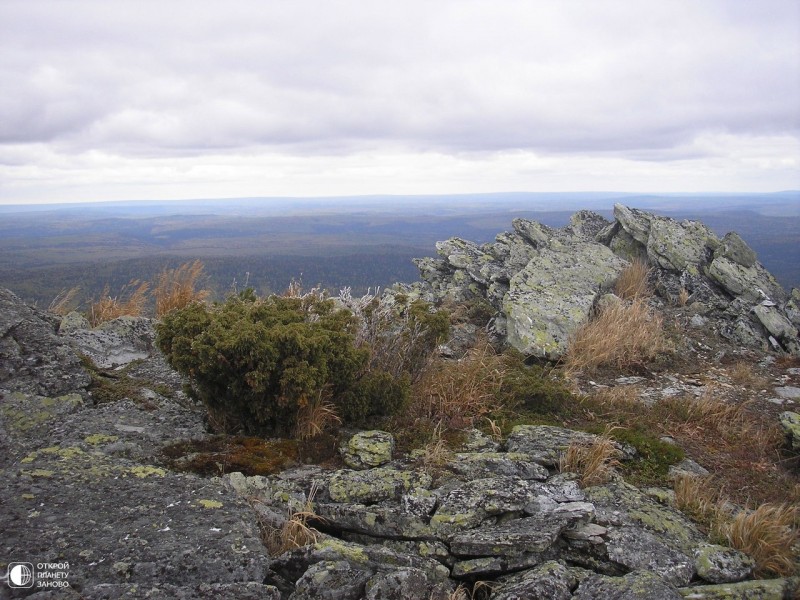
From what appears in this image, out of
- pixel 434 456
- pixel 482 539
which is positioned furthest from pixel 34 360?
pixel 482 539

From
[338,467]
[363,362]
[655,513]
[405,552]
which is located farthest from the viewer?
[363,362]

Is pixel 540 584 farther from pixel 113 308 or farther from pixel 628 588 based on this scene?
pixel 113 308

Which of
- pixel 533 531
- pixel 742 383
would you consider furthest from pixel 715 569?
pixel 742 383

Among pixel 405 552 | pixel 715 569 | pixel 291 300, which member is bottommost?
pixel 715 569

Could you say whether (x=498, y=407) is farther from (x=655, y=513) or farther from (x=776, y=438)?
(x=776, y=438)

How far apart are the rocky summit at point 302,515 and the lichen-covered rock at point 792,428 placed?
0.02 meters

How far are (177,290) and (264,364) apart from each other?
7322 mm

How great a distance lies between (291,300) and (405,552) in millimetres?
3856

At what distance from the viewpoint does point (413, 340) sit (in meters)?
7.29

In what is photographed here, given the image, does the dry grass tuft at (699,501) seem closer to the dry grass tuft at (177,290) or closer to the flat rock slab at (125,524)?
the flat rock slab at (125,524)

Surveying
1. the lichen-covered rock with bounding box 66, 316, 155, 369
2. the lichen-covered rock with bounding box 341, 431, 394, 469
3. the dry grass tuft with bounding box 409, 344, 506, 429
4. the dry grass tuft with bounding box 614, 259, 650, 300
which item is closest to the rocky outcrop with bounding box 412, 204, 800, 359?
the dry grass tuft with bounding box 614, 259, 650, 300

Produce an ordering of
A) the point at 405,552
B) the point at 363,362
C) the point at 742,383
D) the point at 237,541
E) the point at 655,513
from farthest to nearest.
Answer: the point at 742,383 → the point at 363,362 → the point at 655,513 → the point at 405,552 → the point at 237,541

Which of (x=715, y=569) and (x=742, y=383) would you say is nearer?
(x=715, y=569)

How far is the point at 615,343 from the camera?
32.2ft
